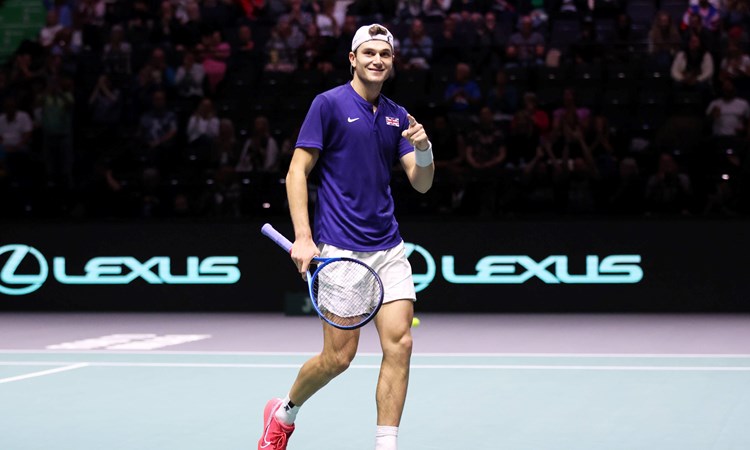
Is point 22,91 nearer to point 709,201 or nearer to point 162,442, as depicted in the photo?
point 709,201

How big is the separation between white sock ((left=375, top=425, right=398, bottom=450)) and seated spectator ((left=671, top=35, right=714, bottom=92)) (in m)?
11.0

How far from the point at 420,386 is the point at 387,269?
2.75 m

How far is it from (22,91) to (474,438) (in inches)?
478

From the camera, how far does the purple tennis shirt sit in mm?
4883

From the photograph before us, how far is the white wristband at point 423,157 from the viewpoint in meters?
4.83

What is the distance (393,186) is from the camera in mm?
14250

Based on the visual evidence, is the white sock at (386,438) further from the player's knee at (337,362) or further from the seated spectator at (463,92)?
the seated spectator at (463,92)

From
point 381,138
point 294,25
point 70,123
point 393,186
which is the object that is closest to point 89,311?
point 70,123

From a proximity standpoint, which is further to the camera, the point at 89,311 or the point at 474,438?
the point at 89,311

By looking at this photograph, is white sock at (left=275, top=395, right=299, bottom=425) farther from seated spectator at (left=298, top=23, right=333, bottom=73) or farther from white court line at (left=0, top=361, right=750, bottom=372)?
seated spectator at (left=298, top=23, right=333, bottom=73)

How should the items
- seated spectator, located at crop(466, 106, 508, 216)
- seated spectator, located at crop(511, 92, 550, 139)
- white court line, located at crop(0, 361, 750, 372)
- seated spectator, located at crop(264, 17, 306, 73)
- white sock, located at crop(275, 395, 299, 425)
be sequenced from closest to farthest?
white sock, located at crop(275, 395, 299, 425)
white court line, located at crop(0, 361, 750, 372)
seated spectator, located at crop(466, 106, 508, 216)
seated spectator, located at crop(511, 92, 550, 139)
seated spectator, located at crop(264, 17, 306, 73)

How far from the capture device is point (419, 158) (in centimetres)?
486

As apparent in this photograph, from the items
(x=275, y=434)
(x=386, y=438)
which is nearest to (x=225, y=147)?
(x=275, y=434)

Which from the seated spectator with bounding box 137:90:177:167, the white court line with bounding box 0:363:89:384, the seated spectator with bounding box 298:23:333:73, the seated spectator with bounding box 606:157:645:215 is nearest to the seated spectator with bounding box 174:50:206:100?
the seated spectator with bounding box 137:90:177:167
